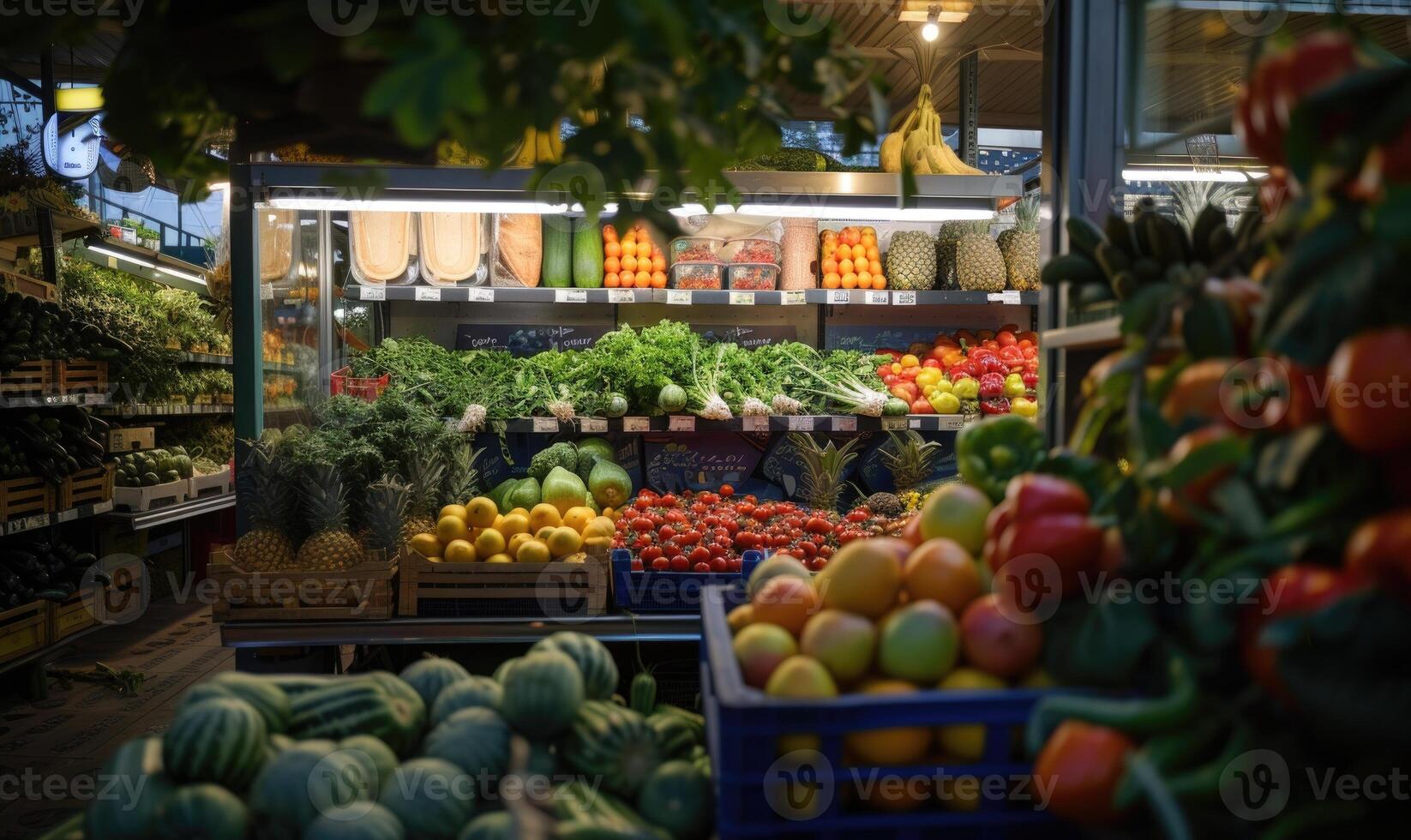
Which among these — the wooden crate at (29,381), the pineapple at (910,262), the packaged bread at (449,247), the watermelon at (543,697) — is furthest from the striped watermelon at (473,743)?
the wooden crate at (29,381)

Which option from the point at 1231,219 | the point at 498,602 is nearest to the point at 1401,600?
the point at 498,602

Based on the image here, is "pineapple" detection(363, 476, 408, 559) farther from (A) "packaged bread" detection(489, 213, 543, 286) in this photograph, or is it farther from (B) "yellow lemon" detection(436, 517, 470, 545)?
(A) "packaged bread" detection(489, 213, 543, 286)

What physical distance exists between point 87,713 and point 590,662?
400cm

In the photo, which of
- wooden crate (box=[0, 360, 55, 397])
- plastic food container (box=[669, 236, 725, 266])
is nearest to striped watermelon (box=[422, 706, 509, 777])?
plastic food container (box=[669, 236, 725, 266])

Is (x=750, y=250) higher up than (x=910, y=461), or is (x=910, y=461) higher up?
(x=750, y=250)

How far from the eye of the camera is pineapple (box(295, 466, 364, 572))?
10.0 feet

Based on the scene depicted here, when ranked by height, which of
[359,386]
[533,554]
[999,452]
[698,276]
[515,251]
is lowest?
[533,554]

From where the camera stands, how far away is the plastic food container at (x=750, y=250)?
446 cm

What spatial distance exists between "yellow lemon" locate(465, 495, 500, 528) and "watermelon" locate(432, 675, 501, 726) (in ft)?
6.22

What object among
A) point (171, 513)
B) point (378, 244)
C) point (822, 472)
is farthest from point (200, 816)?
point (171, 513)

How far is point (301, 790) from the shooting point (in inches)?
42.4

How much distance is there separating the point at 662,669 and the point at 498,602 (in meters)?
0.67

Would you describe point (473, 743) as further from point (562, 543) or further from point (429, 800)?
point (562, 543)

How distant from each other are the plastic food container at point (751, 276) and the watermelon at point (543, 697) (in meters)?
3.28
